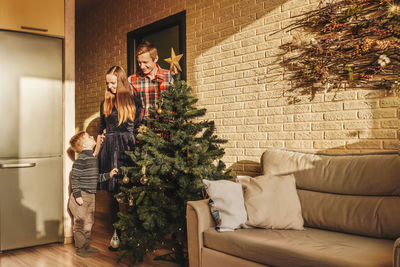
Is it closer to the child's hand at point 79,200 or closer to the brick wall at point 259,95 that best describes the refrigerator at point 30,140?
the child's hand at point 79,200

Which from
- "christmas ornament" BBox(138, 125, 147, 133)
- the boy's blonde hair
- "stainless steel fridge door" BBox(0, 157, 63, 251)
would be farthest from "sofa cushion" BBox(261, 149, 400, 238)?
"stainless steel fridge door" BBox(0, 157, 63, 251)

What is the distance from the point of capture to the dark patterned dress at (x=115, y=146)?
3.42 metres

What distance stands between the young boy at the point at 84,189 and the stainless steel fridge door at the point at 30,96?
328mm

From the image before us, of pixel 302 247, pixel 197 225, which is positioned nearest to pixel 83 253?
pixel 197 225

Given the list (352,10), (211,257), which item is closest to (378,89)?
(352,10)

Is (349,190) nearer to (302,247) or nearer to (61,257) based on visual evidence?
(302,247)

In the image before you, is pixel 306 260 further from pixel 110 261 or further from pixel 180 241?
pixel 110 261

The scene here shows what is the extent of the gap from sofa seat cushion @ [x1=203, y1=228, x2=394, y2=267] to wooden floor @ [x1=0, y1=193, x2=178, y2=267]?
883 millimetres

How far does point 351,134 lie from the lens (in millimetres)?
2604

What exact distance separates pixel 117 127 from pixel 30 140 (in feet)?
2.75

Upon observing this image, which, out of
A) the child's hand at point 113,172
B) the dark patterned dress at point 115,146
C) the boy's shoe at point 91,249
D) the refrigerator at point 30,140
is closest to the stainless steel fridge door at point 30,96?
the refrigerator at point 30,140

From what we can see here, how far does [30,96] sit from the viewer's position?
3.41m

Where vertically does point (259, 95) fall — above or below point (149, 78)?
below

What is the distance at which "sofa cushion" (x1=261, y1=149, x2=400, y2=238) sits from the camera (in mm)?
2104
